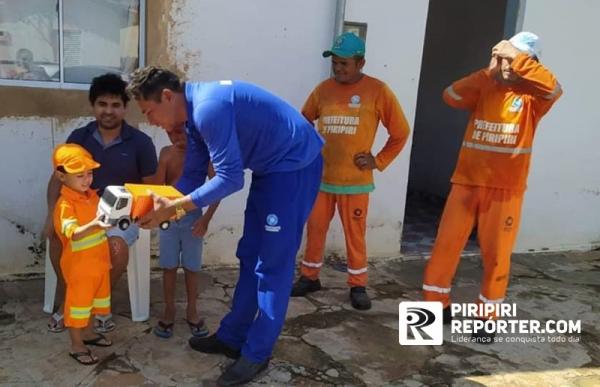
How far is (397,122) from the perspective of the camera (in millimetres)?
3889

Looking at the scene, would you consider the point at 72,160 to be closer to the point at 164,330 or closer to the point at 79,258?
the point at 79,258

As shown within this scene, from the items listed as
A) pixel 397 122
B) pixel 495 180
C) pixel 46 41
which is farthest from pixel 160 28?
pixel 495 180

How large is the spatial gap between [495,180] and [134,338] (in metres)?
2.27

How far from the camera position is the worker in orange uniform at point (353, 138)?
387 centimetres

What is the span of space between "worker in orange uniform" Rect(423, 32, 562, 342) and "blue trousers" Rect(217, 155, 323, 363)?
108cm

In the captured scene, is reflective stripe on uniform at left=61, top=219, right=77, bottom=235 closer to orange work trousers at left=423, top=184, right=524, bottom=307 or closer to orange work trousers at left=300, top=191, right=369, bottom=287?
orange work trousers at left=300, top=191, right=369, bottom=287

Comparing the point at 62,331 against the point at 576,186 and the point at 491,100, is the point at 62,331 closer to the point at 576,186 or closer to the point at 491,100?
the point at 491,100

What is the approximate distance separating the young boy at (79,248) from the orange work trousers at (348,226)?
1.49 meters

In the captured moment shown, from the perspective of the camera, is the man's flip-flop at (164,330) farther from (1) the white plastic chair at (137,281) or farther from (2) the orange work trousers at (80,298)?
(2) the orange work trousers at (80,298)

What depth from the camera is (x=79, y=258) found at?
2.96m

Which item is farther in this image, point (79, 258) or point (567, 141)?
point (567, 141)

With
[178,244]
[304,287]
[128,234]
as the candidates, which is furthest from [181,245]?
[304,287]

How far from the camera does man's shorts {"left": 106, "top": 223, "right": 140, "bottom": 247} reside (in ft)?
10.9

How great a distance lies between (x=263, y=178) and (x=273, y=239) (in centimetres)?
30
